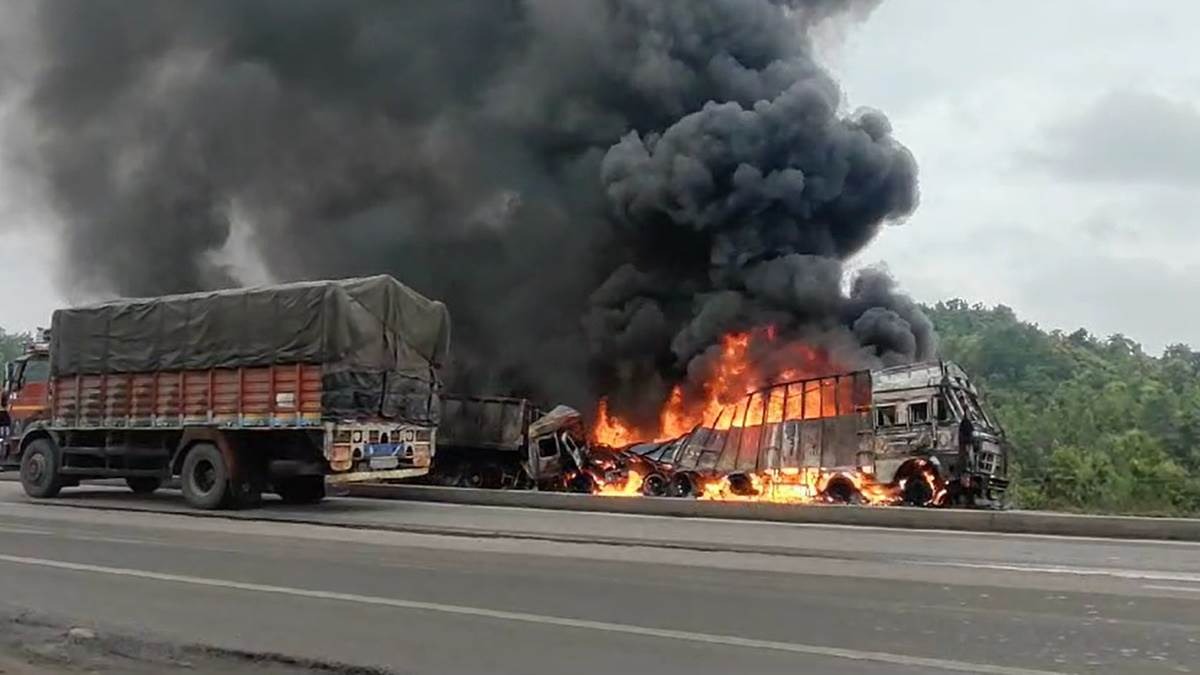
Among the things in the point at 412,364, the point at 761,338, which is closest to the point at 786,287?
the point at 761,338

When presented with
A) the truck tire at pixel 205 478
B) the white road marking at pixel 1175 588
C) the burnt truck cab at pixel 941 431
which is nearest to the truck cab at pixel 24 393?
the truck tire at pixel 205 478

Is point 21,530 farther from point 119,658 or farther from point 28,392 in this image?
point 119,658

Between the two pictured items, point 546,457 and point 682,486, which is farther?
point 546,457

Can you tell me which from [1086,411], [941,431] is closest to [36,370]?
[941,431]

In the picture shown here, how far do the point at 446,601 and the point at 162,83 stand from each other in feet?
101

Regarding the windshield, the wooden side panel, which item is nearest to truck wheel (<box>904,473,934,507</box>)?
the wooden side panel

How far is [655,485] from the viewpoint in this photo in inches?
797

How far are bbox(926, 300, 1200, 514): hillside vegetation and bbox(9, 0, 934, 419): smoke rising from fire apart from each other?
5.17 m

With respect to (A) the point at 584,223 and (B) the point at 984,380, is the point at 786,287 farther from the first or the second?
(B) the point at 984,380

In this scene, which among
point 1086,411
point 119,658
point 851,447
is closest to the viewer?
point 119,658

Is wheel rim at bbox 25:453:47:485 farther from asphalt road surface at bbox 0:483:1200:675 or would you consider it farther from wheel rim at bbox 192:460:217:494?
asphalt road surface at bbox 0:483:1200:675

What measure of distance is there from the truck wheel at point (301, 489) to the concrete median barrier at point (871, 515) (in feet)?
6.19

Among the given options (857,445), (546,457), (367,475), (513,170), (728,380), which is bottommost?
(367,475)

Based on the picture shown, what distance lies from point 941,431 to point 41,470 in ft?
44.1
